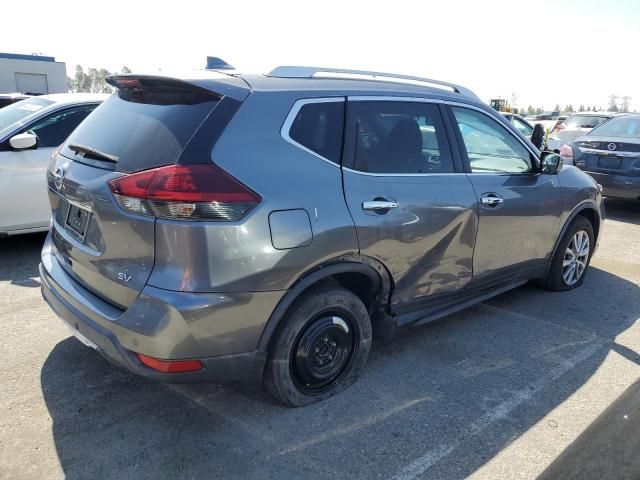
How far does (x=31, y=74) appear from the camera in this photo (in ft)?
146

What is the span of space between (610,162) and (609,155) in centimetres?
11

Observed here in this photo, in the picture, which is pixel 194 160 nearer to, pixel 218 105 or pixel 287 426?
pixel 218 105

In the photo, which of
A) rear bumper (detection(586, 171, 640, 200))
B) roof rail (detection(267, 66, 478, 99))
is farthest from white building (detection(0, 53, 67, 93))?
roof rail (detection(267, 66, 478, 99))

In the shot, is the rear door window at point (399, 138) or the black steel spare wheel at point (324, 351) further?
the rear door window at point (399, 138)

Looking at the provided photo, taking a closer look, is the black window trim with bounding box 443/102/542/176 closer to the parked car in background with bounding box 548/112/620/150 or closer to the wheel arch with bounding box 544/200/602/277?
the wheel arch with bounding box 544/200/602/277

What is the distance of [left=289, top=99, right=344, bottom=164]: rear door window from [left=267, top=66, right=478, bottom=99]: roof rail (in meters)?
0.26

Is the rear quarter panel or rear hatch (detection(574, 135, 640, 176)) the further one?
rear hatch (detection(574, 135, 640, 176))

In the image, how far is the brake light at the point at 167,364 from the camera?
253cm

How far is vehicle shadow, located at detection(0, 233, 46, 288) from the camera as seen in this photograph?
498cm

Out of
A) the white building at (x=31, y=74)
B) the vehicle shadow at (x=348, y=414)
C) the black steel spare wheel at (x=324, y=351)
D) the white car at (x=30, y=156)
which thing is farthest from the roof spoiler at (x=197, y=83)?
the white building at (x=31, y=74)

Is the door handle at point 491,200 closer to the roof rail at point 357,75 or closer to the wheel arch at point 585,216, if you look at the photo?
the roof rail at point 357,75

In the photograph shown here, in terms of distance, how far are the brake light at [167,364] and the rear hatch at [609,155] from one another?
812 centimetres

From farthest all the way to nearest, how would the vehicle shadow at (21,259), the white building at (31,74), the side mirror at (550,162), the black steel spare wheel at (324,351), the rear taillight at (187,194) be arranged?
the white building at (31,74)
the vehicle shadow at (21,259)
the side mirror at (550,162)
the black steel spare wheel at (324,351)
the rear taillight at (187,194)

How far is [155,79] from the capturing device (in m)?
2.88
